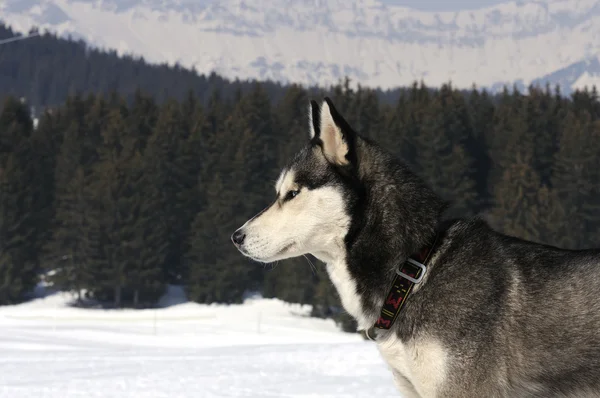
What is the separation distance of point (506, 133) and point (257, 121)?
25.9 m

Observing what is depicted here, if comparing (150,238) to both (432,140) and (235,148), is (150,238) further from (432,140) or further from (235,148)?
(432,140)

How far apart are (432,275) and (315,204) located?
2.81ft

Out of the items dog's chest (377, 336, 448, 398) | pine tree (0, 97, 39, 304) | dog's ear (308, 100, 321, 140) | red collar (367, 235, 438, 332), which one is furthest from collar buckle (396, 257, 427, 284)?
pine tree (0, 97, 39, 304)

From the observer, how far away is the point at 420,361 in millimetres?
5246

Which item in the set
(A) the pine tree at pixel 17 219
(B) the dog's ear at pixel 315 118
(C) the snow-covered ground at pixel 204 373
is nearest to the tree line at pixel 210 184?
(A) the pine tree at pixel 17 219

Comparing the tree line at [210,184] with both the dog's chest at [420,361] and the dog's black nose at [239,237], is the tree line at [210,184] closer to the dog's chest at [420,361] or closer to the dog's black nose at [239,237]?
the dog's black nose at [239,237]

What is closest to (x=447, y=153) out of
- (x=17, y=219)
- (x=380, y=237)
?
(x=17, y=219)

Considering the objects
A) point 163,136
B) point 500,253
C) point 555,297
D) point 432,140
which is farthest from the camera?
point 163,136

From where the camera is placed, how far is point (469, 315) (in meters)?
5.14

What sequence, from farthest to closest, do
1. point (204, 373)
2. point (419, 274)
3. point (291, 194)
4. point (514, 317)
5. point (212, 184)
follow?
1. point (212, 184)
2. point (204, 373)
3. point (291, 194)
4. point (419, 274)
5. point (514, 317)

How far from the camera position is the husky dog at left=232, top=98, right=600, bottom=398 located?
16.2 ft

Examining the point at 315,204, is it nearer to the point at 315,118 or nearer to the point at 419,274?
the point at 315,118

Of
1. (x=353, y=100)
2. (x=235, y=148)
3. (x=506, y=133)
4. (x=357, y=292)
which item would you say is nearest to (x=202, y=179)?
(x=235, y=148)

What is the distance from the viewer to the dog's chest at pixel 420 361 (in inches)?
203
